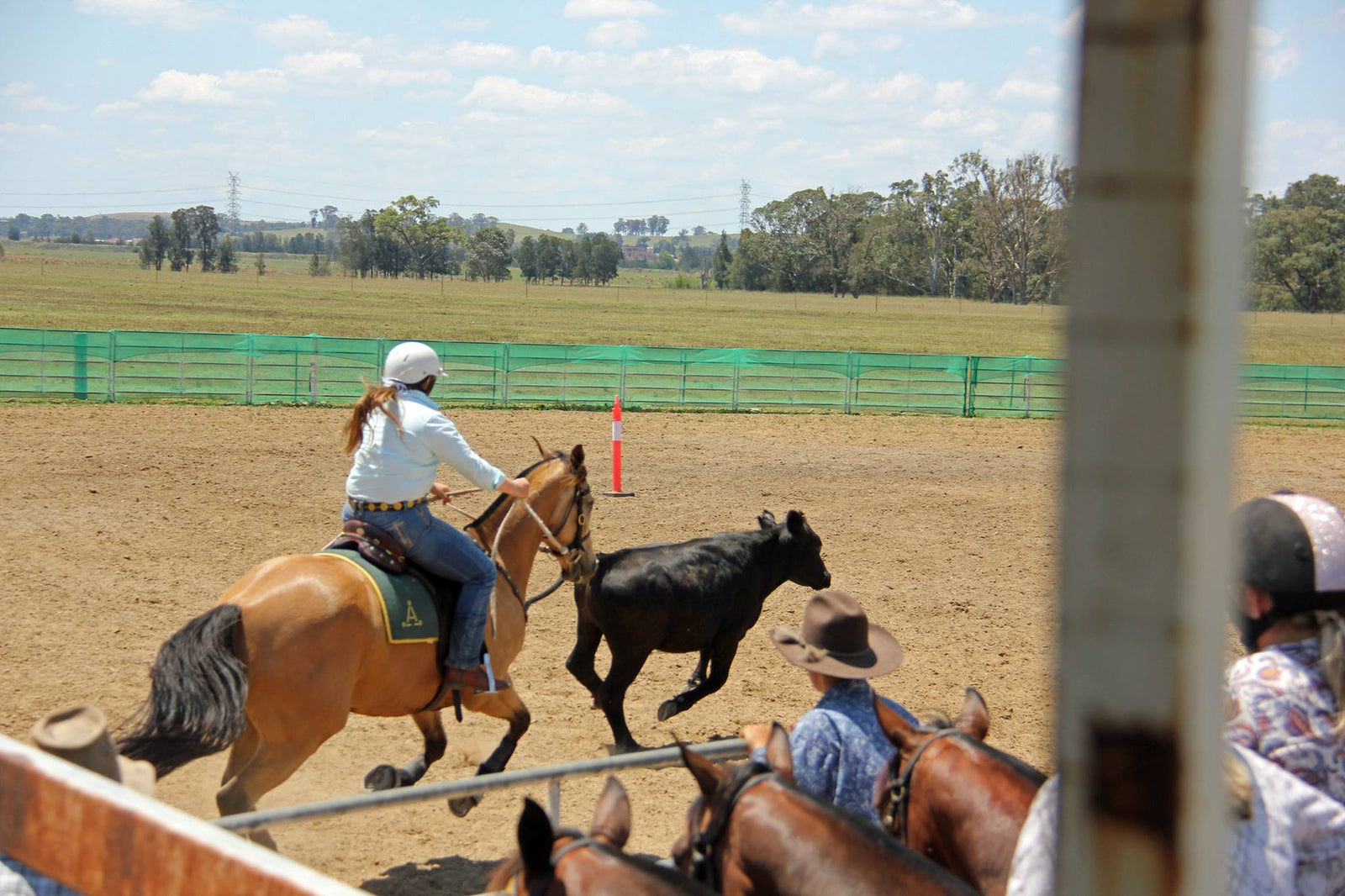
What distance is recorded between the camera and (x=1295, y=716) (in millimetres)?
2547

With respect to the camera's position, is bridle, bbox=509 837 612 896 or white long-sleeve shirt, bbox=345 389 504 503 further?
white long-sleeve shirt, bbox=345 389 504 503

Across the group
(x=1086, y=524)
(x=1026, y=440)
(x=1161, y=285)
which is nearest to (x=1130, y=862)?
(x=1086, y=524)

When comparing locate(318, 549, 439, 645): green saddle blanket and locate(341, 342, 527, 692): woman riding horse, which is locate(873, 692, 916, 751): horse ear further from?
locate(318, 549, 439, 645): green saddle blanket

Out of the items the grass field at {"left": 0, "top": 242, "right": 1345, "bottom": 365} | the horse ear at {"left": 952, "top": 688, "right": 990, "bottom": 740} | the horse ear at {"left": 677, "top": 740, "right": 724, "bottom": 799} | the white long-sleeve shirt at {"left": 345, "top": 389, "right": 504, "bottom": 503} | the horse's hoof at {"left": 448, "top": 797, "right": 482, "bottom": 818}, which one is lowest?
the horse's hoof at {"left": 448, "top": 797, "right": 482, "bottom": 818}

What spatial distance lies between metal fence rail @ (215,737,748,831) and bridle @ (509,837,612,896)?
2.13 ft

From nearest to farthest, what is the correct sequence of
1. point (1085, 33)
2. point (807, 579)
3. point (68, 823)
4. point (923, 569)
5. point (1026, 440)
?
point (1085, 33) < point (68, 823) < point (807, 579) < point (923, 569) < point (1026, 440)

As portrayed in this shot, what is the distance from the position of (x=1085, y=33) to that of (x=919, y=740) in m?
3.22

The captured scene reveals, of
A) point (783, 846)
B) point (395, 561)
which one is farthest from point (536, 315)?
point (783, 846)

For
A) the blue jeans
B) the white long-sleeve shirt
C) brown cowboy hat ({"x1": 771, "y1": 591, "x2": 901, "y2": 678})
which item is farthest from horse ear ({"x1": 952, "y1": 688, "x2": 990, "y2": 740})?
the blue jeans

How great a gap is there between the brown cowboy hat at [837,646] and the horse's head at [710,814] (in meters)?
0.70

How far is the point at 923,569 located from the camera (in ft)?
38.5

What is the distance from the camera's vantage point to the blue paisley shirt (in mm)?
3715

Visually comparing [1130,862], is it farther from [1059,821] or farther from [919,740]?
[919,740]

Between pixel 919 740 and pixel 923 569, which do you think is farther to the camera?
pixel 923 569
